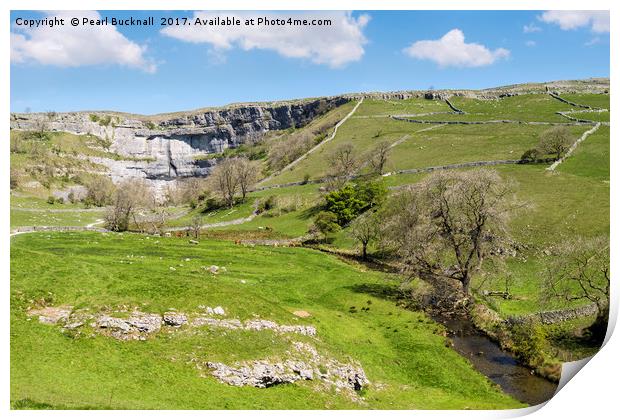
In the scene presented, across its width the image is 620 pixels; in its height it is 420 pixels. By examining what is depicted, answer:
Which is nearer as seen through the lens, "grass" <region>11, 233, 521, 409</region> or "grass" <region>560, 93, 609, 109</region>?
"grass" <region>11, 233, 521, 409</region>

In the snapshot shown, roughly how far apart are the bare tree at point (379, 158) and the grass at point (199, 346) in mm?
50903

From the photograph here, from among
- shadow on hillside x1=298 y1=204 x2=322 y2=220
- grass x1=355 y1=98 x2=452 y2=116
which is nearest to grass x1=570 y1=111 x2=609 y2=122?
grass x1=355 y1=98 x2=452 y2=116

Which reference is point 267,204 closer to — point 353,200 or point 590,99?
point 353,200

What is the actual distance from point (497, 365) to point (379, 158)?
68.8 m

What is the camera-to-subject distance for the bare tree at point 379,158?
93.4 meters

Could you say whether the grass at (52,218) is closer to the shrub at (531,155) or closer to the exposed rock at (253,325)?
the exposed rock at (253,325)

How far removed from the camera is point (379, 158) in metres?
96.8

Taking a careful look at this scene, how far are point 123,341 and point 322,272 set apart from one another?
2744 centimetres

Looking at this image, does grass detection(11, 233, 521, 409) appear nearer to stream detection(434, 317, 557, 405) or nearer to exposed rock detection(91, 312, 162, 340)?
exposed rock detection(91, 312, 162, 340)

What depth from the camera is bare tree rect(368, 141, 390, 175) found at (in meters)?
93.4

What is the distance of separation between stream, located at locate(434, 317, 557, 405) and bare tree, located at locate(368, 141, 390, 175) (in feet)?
188

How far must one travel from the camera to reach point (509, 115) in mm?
130375
